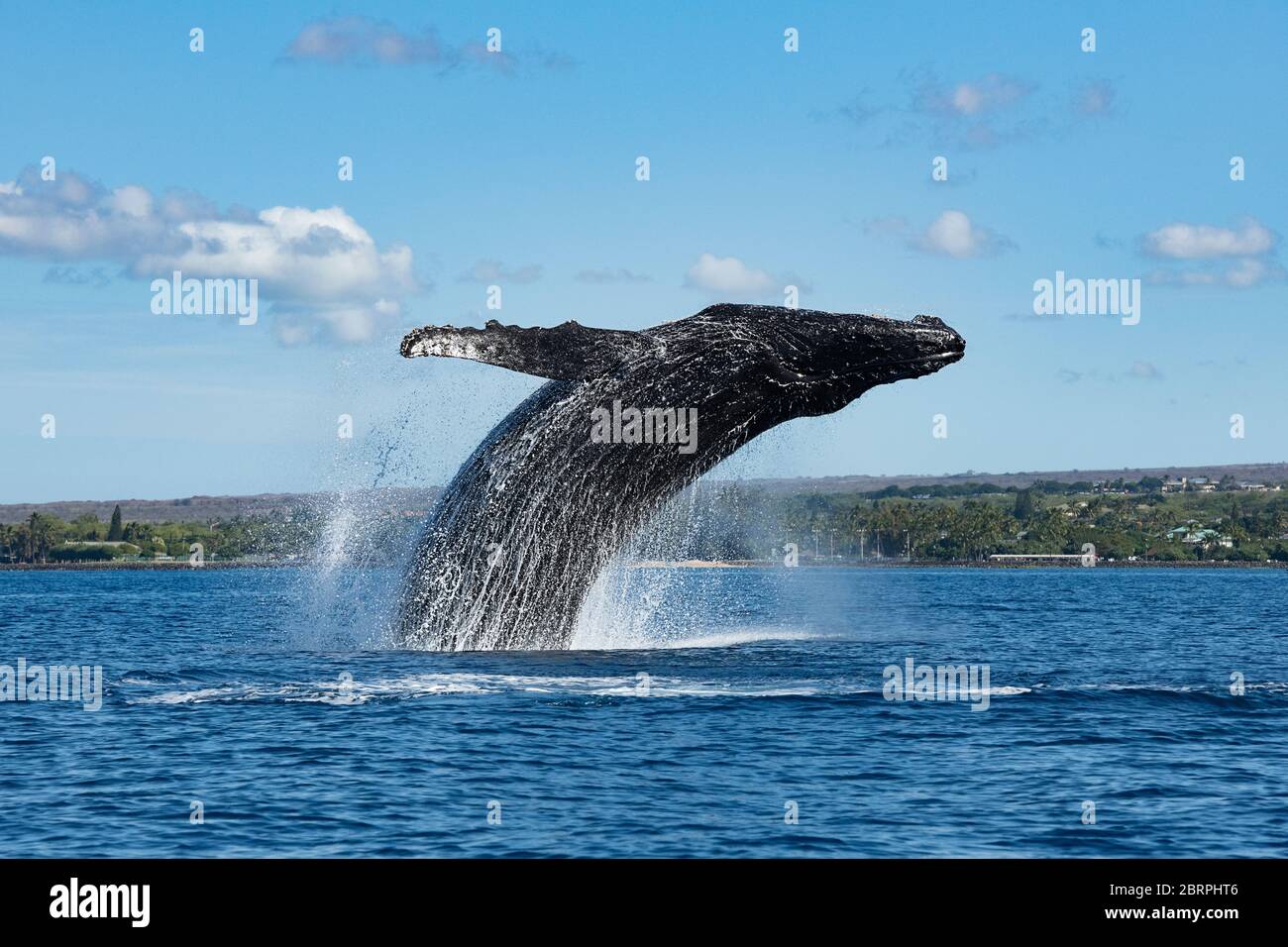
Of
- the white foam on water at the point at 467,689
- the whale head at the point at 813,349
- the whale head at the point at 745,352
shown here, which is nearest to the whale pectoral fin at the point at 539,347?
the whale head at the point at 745,352

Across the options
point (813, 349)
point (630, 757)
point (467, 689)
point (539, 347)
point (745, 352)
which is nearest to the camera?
point (630, 757)

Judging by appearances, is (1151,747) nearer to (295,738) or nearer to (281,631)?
(295,738)

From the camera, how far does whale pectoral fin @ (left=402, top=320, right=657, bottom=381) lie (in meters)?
20.4

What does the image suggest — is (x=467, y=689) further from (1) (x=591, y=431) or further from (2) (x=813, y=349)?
(2) (x=813, y=349)

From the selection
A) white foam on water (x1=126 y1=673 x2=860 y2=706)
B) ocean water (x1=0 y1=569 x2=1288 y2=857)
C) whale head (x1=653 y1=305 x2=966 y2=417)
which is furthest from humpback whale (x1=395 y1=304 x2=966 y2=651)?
white foam on water (x1=126 y1=673 x2=860 y2=706)

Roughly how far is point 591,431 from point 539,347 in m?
1.82

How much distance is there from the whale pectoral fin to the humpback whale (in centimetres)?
2

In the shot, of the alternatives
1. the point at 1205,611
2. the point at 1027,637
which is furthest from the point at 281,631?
the point at 1205,611

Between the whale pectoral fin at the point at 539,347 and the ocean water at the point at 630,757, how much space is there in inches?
175

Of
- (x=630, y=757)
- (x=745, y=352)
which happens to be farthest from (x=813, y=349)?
(x=630, y=757)

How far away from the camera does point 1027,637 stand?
40719 mm

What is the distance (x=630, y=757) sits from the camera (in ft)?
54.5

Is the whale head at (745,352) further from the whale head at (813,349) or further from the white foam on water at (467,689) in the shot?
the white foam on water at (467,689)
